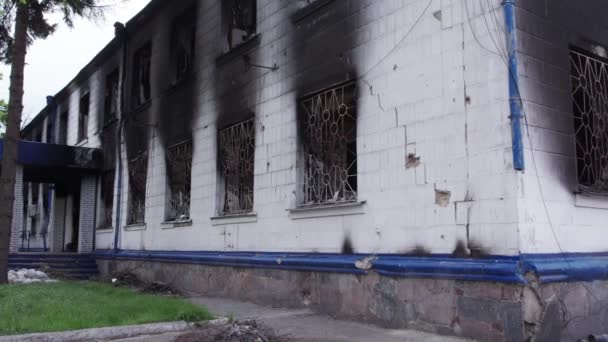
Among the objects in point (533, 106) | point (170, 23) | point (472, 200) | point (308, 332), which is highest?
point (170, 23)

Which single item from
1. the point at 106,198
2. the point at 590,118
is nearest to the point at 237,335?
the point at 590,118

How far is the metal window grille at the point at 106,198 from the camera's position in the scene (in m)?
16.6

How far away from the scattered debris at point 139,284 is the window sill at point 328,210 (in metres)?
3.95

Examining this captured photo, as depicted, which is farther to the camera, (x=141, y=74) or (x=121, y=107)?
(x=121, y=107)

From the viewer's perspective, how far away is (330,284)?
7.89 m

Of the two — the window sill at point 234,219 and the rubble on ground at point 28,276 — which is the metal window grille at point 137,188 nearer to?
the rubble on ground at point 28,276

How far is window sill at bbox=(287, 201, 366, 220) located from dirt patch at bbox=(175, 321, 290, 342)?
2176 mm

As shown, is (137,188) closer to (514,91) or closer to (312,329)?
(312,329)

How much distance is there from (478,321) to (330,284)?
243 cm

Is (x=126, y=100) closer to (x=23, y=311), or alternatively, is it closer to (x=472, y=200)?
(x=23, y=311)

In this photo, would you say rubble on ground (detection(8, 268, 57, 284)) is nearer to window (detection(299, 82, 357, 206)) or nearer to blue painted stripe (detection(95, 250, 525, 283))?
blue painted stripe (detection(95, 250, 525, 283))

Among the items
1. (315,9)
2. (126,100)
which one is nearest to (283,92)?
(315,9)

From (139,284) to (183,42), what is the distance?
559 cm

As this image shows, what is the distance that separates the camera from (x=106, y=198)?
55.7 ft
